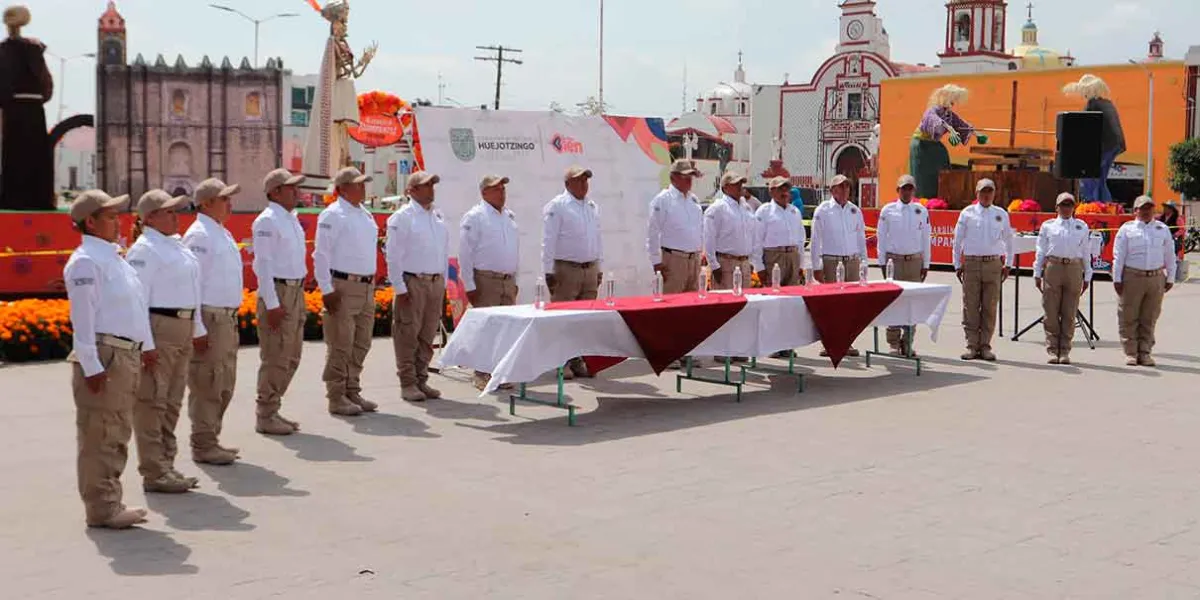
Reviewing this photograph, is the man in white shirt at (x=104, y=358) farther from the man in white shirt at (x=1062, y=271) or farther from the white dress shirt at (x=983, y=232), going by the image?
the man in white shirt at (x=1062, y=271)

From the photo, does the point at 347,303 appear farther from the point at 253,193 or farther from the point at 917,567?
the point at 253,193

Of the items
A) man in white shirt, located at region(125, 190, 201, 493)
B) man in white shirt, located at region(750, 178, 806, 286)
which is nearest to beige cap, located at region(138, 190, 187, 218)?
man in white shirt, located at region(125, 190, 201, 493)

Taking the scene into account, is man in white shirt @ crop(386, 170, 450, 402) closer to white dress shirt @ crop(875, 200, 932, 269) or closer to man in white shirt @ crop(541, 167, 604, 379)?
man in white shirt @ crop(541, 167, 604, 379)

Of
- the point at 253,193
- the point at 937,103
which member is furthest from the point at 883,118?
the point at 253,193

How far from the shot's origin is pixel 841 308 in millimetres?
11555

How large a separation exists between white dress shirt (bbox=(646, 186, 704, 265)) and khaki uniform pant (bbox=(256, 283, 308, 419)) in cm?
439

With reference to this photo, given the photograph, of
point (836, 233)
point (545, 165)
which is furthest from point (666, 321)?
point (836, 233)

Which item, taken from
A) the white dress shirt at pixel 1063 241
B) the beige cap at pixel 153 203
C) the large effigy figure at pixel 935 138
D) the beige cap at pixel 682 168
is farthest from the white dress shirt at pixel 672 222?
the large effigy figure at pixel 935 138

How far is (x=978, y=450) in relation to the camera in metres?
8.68

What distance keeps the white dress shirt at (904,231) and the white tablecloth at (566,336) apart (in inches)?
125

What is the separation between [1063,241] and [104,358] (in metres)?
9.78

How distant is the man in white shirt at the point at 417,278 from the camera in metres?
10.4

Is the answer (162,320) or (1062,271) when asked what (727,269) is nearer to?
(1062,271)

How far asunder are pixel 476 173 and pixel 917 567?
7179mm
